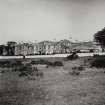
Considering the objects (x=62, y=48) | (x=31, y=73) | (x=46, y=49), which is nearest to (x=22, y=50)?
(x=62, y=48)

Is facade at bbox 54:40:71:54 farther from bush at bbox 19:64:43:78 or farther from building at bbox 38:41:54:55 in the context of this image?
bush at bbox 19:64:43:78

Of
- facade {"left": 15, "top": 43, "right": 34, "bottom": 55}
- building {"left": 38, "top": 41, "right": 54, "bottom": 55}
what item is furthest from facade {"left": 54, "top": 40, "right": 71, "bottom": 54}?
facade {"left": 15, "top": 43, "right": 34, "bottom": 55}

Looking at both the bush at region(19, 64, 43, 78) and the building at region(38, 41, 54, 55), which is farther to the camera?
the building at region(38, 41, 54, 55)

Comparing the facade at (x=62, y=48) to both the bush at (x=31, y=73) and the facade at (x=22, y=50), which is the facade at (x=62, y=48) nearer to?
the facade at (x=22, y=50)

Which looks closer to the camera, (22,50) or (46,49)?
(22,50)

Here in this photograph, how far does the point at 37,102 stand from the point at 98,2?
11.2 feet

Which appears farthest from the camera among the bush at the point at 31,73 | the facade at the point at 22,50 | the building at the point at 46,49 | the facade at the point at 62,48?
the building at the point at 46,49


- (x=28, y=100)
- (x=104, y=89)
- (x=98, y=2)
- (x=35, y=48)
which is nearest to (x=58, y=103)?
(x=28, y=100)

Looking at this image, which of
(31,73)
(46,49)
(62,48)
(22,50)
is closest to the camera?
(31,73)

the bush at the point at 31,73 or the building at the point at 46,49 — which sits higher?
the building at the point at 46,49

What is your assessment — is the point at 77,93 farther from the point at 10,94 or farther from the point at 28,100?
the point at 10,94

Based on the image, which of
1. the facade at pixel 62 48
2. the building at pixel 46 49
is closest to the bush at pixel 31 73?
the facade at pixel 62 48

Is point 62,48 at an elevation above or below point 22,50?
above

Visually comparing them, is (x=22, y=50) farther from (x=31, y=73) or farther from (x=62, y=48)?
(x=31, y=73)
